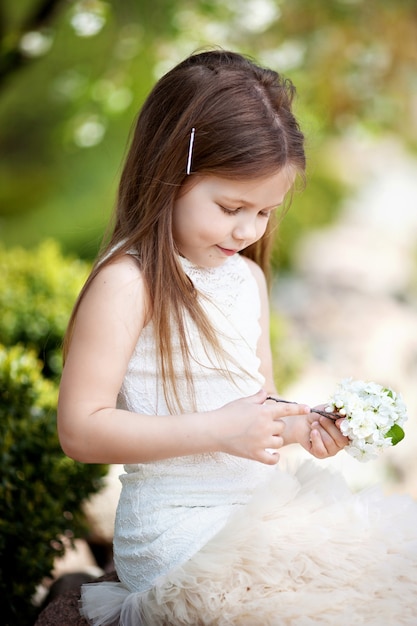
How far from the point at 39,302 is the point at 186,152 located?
→ 84.4 inches

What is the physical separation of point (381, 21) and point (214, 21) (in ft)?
10.6

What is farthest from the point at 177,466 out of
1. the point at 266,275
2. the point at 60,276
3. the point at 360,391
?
the point at 60,276

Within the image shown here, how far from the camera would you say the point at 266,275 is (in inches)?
101

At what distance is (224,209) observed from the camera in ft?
6.51

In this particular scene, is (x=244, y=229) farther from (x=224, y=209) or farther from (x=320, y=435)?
(x=320, y=435)

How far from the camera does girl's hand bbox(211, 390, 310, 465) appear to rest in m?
1.85

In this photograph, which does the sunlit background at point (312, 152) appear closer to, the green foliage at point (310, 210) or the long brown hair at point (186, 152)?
the green foliage at point (310, 210)

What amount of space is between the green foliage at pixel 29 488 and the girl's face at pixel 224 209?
3.63ft

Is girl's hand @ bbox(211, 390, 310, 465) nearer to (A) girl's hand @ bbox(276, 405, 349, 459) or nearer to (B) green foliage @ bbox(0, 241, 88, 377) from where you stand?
(A) girl's hand @ bbox(276, 405, 349, 459)

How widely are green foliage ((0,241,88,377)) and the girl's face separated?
179cm

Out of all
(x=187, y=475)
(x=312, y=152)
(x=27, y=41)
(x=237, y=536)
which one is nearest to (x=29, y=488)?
(x=187, y=475)

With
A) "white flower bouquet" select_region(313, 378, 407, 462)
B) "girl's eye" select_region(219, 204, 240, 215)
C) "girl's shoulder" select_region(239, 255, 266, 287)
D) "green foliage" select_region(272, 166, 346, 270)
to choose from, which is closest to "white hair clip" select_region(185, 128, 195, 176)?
"girl's eye" select_region(219, 204, 240, 215)

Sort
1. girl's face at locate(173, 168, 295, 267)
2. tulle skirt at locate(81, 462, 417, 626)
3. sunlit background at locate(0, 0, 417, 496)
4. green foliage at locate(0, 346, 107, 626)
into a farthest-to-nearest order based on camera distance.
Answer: sunlit background at locate(0, 0, 417, 496)
green foliage at locate(0, 346, 107, 626)
girl's face at locate(173, 168, 295, 267)
tulle skirt at locate(81, 462, 417, 626)

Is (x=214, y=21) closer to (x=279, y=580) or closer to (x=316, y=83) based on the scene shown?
(x=316, y=83)
